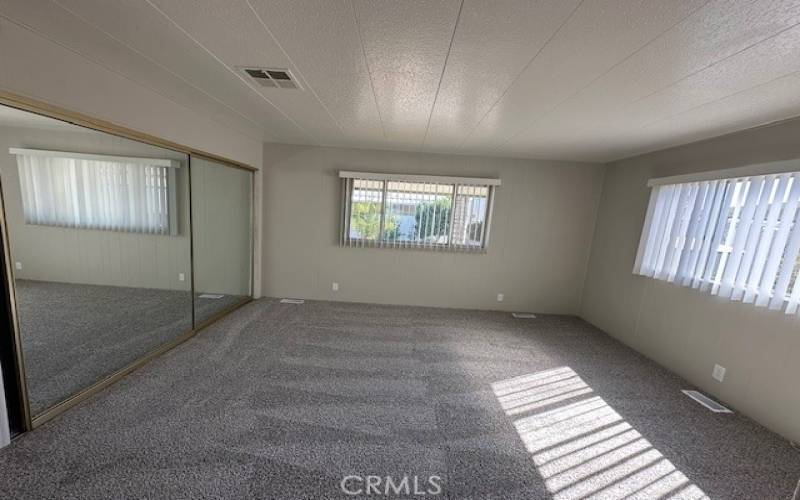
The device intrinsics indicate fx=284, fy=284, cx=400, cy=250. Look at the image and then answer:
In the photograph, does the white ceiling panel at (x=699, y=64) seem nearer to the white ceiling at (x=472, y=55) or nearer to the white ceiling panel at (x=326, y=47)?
the white ceiling at (x=472, y=55)

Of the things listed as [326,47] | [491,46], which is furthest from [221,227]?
[491,46]

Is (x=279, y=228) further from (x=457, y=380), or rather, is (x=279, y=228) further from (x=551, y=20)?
(x=551, y=20)

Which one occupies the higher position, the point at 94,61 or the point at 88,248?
the point at 94,61

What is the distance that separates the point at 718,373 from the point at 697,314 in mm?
512

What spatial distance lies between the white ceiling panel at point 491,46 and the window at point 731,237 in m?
2.26

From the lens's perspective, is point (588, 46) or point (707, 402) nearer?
point (588, 46)

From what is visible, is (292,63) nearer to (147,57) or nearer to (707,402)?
Result: (147,57)

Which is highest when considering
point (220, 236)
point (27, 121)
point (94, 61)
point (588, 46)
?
point (588, 46)

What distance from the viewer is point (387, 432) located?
6.06 feet

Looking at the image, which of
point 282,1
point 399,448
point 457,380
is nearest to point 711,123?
point 457,380

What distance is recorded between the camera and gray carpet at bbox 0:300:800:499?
1.48 metres

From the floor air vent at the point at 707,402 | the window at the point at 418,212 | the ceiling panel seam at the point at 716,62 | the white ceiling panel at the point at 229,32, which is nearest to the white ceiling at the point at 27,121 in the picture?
the white ceiling panel at the point at 229,32

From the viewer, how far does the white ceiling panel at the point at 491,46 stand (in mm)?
1181

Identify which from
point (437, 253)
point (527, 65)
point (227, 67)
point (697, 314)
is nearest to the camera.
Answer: point (527, 65)
